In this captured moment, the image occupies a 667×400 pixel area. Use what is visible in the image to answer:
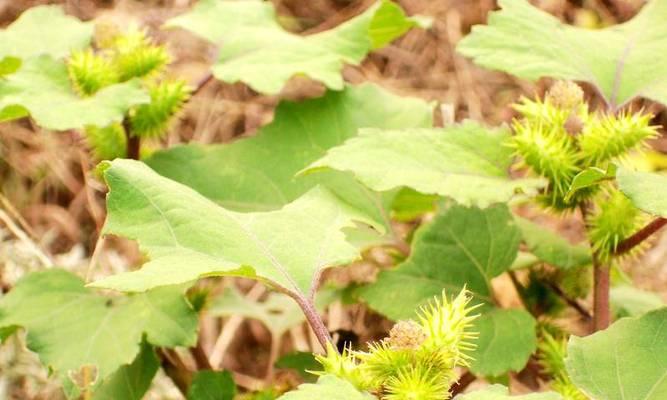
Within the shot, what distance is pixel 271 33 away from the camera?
2006 mm

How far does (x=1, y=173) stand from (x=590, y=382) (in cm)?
211

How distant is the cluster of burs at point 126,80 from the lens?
1.74 m

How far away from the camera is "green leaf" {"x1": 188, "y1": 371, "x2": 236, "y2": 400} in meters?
1.63

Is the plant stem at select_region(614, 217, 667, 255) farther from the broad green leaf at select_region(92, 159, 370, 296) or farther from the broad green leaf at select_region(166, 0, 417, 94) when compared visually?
the broad green leaf at select_region(166, 0, 417, 94)

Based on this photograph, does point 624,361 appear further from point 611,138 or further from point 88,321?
point 88,321

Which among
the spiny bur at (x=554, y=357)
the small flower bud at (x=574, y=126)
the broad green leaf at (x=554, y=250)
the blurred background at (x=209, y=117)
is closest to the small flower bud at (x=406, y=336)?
the spiny bur at (x=554, y=357)

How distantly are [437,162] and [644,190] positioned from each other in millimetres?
374

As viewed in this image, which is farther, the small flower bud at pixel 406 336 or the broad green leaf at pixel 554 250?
the broad green leaf at pixel 554 250

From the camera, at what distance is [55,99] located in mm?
1662

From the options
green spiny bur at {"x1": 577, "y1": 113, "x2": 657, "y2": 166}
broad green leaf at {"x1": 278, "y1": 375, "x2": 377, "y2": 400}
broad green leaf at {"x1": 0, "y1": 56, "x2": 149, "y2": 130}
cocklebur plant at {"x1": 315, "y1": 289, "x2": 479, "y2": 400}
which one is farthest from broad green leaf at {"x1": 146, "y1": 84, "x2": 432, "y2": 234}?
broad green leaf at {"x1": 278, "y1": 375, "x2": 377, "y2": 400}

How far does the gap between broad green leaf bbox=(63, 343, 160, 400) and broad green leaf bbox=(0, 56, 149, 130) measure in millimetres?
402

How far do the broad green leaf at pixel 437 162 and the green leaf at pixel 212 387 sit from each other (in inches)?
16.4

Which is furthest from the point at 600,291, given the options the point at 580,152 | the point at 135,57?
the point at 135,57

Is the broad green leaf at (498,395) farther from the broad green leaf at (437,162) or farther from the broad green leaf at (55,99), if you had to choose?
the broad green leaf at (55,99)
